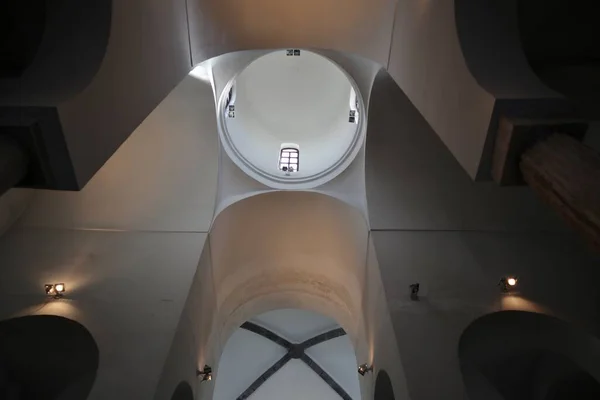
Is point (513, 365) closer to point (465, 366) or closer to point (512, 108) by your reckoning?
point (465, 366)

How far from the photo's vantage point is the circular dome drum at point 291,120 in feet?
31.3

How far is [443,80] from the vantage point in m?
4.75

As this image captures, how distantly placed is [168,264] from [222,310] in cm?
238

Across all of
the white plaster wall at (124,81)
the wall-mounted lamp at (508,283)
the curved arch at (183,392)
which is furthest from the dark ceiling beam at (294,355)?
the white plaster wall at (124,81)

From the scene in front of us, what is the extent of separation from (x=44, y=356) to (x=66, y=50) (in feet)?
14.6

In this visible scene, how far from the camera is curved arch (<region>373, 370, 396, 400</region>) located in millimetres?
7223

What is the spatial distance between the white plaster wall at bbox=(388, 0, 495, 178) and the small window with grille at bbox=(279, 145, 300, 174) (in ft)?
15.9

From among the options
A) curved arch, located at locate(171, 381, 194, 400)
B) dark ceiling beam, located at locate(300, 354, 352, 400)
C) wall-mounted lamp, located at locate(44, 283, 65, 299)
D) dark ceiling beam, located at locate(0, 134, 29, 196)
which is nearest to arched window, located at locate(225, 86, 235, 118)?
wall-mounted lamp, located at locate(44, 283, 65, 299)

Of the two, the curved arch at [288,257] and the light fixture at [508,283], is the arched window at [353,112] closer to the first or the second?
the curved arch at [288,257]

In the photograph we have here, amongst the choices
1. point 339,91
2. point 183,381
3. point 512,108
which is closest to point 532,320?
point 512,108

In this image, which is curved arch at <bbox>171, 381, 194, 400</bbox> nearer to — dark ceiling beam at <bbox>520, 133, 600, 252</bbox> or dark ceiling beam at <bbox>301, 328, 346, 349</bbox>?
dark ceiling beam at <bbox>520, 133, 600, 252</bbox>

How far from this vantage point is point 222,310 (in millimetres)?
9625

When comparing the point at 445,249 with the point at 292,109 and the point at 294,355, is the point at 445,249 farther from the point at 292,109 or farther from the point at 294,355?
the point at 294,355

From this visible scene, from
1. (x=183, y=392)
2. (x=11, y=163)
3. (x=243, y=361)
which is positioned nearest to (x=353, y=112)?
(x=183, y=392)
